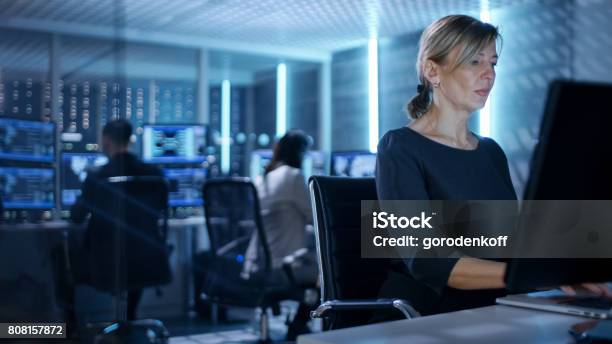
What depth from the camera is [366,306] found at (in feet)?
5.54

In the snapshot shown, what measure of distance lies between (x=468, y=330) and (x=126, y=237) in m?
3.21

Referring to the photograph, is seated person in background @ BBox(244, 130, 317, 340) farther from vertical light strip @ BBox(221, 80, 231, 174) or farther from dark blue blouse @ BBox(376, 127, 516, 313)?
vertical light strip @ BBox(221, 80, 231, 174)

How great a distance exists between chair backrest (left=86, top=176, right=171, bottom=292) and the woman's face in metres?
2.71

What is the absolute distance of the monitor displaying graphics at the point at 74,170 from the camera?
5.32m

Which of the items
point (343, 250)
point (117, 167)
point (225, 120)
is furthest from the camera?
point (225, 120)

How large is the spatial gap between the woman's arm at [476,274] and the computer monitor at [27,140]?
3.76m

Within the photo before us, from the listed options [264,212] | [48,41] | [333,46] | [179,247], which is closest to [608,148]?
[264,212]

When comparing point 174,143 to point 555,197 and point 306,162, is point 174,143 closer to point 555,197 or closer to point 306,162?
point 306,162

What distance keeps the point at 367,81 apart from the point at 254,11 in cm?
203

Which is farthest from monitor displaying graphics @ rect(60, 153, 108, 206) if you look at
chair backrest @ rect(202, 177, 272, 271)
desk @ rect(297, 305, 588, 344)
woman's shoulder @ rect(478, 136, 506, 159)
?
desk @ rect(297, 305, 588, 344)

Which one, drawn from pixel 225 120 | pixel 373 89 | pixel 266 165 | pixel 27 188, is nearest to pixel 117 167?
pixel 27 188

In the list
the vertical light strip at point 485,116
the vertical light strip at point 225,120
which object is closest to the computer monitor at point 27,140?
the vertical light strip at point 485,116

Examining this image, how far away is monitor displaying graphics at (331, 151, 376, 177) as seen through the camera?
635 centimetres

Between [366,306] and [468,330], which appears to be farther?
[366,306]
